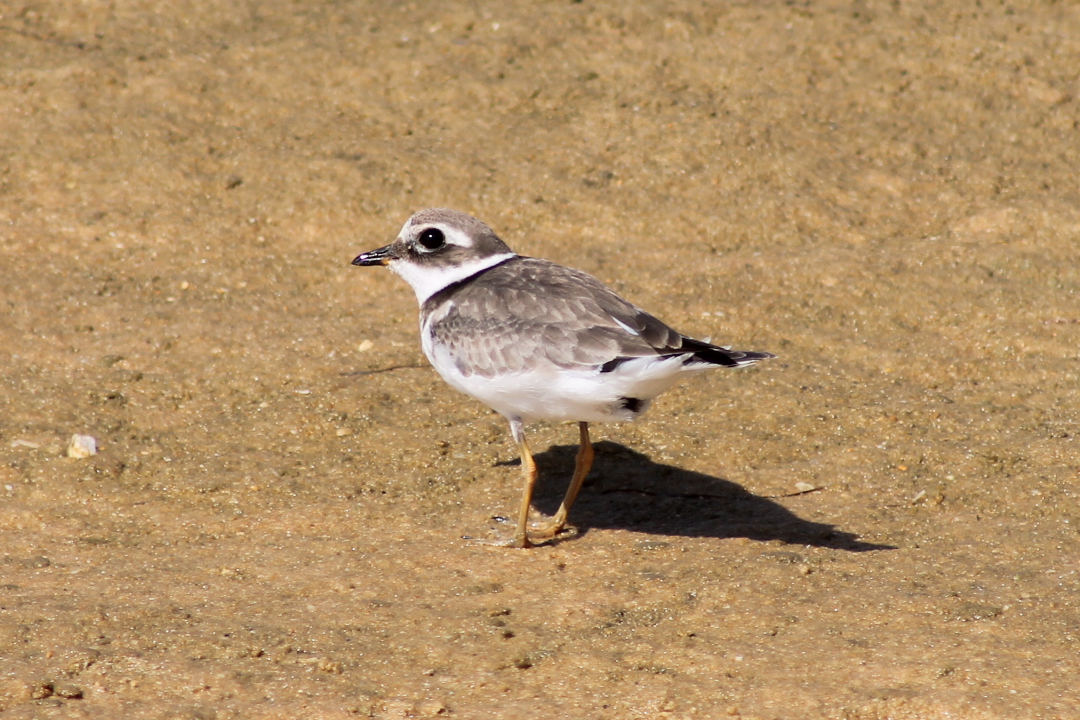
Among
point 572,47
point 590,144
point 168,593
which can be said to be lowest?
point 168,593

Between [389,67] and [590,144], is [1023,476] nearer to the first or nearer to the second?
[590,144]

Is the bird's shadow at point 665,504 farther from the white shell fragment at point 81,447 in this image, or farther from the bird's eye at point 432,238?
the white shell fragment at point 81,447

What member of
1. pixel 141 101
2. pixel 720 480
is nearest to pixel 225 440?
pixel 720 480

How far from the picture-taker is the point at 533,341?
550 centimetres

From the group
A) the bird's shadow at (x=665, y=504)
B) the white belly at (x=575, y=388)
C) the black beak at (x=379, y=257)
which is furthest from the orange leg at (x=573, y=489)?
the black beak at (x=379, y=257)

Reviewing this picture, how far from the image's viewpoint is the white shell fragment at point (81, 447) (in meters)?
6.16

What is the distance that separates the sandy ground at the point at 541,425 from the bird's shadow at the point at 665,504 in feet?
0.10

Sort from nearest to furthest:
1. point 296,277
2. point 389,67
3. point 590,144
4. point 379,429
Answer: point 379,429 < point 296,277 < point 590,144 < point 389,67

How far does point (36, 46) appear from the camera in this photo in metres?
10.2

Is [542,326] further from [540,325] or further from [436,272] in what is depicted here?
[436,272]

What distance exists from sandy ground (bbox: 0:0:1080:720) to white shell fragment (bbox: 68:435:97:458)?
0.22 ft

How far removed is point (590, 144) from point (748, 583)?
536cm

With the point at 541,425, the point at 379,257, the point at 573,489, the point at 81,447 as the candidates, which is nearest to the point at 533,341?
the point at 573,489

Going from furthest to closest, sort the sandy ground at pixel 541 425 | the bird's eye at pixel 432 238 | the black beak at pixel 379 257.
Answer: the black beak at pixel 379 257, the bird's eye at pixel 432 238, the sandy ground at pixel 541 425
